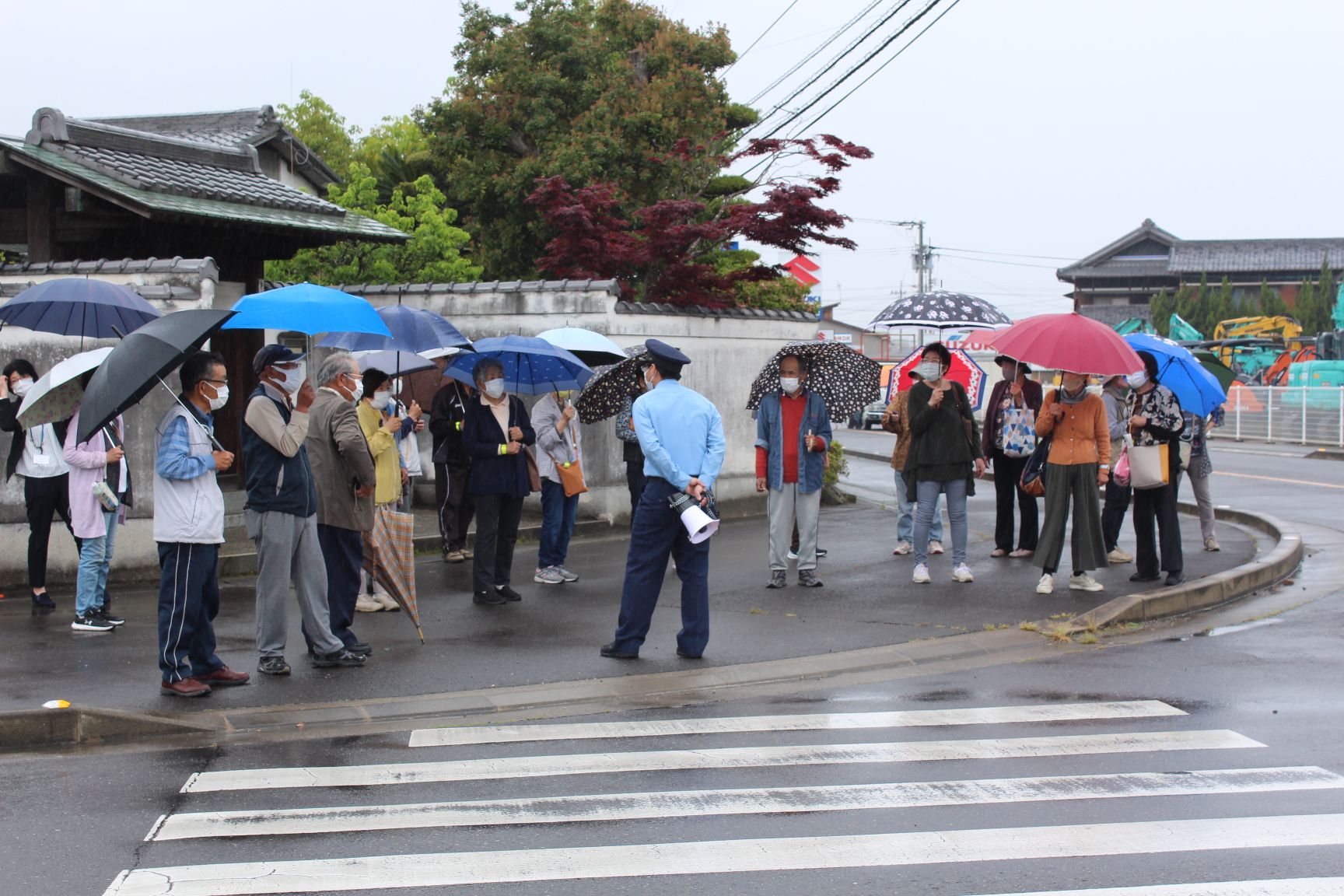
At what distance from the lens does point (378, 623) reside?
9.84 metres

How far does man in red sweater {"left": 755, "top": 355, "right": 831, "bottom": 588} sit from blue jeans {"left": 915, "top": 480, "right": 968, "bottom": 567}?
87 centimetres

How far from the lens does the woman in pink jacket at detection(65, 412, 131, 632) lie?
9.30 m

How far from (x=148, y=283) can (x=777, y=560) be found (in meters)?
5.96

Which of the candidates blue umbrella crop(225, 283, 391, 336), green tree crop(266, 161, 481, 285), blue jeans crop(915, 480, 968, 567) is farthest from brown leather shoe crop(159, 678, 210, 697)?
green tree crop(266, 161, 481, 285)

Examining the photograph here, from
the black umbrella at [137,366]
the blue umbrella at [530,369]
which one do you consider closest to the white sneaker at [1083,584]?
the blue umbrella at [530,369]

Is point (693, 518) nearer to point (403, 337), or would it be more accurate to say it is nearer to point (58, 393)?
point (403, 337)

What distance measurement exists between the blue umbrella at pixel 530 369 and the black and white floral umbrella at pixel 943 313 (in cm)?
574

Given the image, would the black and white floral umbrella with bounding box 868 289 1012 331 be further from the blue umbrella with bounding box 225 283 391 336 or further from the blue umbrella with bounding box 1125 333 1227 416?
the blue umbrella with bounding box 225 283 391 336

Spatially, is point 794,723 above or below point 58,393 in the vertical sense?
below

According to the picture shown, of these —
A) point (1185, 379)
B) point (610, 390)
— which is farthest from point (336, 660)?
point (1185, 379)

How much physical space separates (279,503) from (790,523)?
4676mm

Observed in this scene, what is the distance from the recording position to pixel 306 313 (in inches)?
345

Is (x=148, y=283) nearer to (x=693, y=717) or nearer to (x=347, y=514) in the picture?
(x=347, y=514)

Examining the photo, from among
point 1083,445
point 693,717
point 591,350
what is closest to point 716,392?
point 591,350
